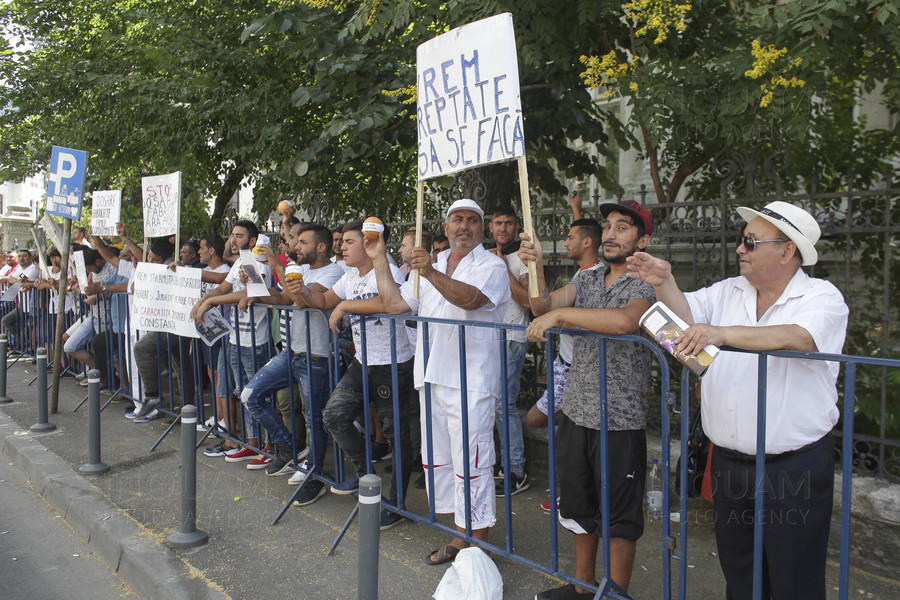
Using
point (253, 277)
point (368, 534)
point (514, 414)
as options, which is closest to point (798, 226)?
point (368, 534)

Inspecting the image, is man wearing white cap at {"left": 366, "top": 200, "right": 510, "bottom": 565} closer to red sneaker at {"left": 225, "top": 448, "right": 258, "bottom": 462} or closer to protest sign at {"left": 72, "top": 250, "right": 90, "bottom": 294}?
red sneaker at {"left": 225, "top": 448, "right": 258, "bottom": 462}

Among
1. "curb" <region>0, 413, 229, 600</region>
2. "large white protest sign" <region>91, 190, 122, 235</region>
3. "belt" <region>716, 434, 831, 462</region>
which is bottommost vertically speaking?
"curb" <region>0, 413, 229, 600</region>

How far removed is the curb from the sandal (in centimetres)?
115

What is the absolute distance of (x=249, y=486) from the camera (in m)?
5.50

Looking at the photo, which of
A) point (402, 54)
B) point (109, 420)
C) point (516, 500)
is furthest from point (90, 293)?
point (516, 500)

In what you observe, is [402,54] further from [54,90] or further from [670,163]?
[54,90]

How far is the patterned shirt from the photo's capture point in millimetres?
3275

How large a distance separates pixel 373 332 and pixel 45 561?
2.61 meters

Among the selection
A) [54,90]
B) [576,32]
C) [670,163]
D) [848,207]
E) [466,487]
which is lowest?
[466,487]

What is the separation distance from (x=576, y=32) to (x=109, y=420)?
630cm

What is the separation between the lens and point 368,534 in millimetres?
2832

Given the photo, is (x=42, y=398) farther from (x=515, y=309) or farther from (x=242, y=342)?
(x=515, y=309)

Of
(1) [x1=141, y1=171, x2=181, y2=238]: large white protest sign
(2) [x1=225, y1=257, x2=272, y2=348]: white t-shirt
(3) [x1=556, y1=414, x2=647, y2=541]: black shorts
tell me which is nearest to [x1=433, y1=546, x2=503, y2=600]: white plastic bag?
(3) [x1=556, y1=414, x2=647, y2=541]: black shorts

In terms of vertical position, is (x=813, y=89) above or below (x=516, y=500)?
above
